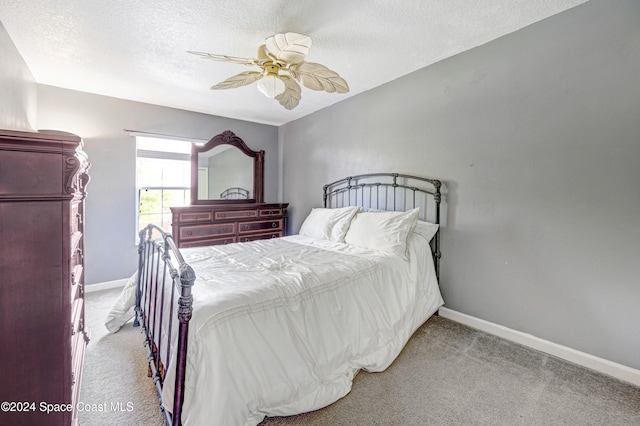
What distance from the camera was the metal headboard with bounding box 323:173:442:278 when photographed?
2779 millimetres

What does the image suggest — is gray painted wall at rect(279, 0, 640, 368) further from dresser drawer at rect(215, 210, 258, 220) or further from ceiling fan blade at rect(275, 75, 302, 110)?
dresser drawer at rect(215, 210, 258, 220)

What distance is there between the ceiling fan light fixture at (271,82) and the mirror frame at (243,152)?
97.6 inches

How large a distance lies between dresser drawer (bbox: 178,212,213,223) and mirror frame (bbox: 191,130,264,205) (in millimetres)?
484

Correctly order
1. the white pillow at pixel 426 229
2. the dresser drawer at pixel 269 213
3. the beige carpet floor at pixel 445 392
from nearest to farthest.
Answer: the beige carpet floor at pixel 445 392
the white pillow at pixel 426 229
the dresser drawer at pixel 269 213

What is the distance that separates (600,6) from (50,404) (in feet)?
12.3

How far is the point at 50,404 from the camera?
1063 millimetres

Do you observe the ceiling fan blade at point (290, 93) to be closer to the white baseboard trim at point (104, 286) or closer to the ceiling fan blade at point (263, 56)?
the ceiling fan blade at point (263, 56)

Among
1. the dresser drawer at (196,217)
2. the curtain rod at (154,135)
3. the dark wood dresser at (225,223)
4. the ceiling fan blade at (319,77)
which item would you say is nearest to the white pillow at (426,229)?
the ceiling fan blade at (319,77)

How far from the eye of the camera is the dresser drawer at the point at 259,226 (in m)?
4.19

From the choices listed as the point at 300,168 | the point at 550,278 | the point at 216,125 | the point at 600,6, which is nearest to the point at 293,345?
the point at 550,278

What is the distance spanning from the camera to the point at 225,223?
402 cm

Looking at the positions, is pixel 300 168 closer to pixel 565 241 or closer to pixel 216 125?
pixel 216 125

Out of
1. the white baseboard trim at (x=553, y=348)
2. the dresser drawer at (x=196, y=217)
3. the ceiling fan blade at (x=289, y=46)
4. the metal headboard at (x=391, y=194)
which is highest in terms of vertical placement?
the ceiling fan blade at (x=289, y=46)

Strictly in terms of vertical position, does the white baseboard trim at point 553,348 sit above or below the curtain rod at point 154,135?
below
